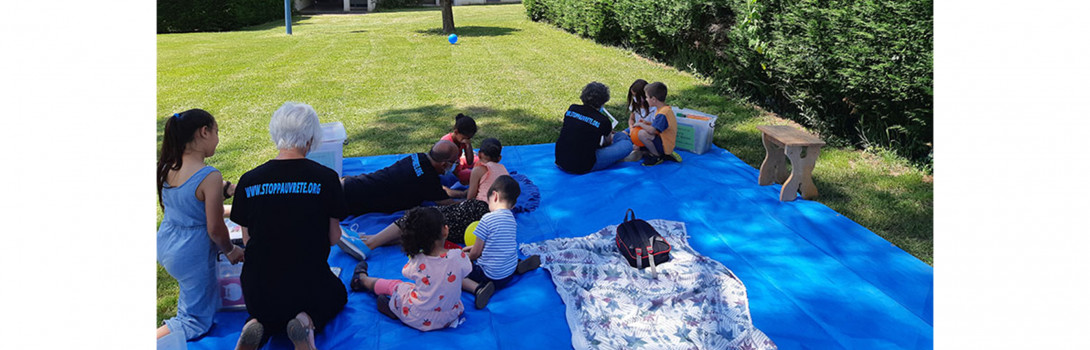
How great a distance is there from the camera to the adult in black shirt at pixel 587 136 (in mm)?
6465

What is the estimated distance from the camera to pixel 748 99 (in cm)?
997

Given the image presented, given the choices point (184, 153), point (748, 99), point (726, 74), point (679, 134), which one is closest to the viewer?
point (184, 153)

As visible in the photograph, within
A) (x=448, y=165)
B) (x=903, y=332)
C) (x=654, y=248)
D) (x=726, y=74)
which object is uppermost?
(x=726, y=74)

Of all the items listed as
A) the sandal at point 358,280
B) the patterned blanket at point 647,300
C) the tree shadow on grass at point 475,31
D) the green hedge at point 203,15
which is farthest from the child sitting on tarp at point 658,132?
the green hedge at point 203,15

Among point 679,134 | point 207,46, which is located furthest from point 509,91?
point 207,46

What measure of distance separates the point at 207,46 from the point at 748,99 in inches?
553

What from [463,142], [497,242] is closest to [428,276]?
[497,242]

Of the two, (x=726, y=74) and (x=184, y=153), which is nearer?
(x=184, y=153)

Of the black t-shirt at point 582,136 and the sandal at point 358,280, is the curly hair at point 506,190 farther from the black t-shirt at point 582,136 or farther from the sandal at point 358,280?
the black t-shirt at point 582,136

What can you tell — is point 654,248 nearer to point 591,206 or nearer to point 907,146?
point 591,206

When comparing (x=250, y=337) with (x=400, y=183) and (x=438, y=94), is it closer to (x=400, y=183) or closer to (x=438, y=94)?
(x=400, y=183)

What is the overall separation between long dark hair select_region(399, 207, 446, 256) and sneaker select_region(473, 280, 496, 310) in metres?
0.53

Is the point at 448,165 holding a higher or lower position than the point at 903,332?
higher

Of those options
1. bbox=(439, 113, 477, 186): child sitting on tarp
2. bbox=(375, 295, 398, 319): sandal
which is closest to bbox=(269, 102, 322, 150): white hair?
bbox=(375, 295, 398, 319): sandal
